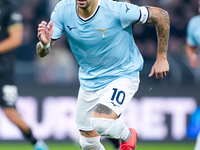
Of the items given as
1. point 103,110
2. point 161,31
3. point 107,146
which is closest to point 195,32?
point 161,31

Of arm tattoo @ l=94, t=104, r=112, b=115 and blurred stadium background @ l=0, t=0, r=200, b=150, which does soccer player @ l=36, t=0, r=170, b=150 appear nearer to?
arm tattoo @ l=94, t=104, r=112, b=115

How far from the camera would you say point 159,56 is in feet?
21.9

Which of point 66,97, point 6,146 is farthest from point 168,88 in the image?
point 6,146

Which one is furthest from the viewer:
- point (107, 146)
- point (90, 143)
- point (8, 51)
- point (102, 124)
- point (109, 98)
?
point (107, 146)

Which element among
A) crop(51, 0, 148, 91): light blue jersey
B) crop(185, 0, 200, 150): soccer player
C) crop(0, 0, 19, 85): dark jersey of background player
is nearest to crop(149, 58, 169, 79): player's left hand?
crop(51, 0, 148, 91): light blue jersey

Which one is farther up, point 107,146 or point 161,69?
point 161,69

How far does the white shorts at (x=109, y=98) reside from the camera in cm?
652

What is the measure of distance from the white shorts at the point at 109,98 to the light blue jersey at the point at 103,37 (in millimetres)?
80

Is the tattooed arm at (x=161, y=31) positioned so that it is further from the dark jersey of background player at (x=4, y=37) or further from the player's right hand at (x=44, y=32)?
the dark jersey of background player at (x=4, y=37)

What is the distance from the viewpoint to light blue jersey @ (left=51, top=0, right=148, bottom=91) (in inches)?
257

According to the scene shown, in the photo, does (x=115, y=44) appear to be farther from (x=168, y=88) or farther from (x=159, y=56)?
(x=168, y=88)

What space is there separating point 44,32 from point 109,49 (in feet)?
2.63

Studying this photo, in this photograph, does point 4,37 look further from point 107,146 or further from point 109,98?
point 109,98

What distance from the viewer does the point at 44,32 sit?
20.4ft
